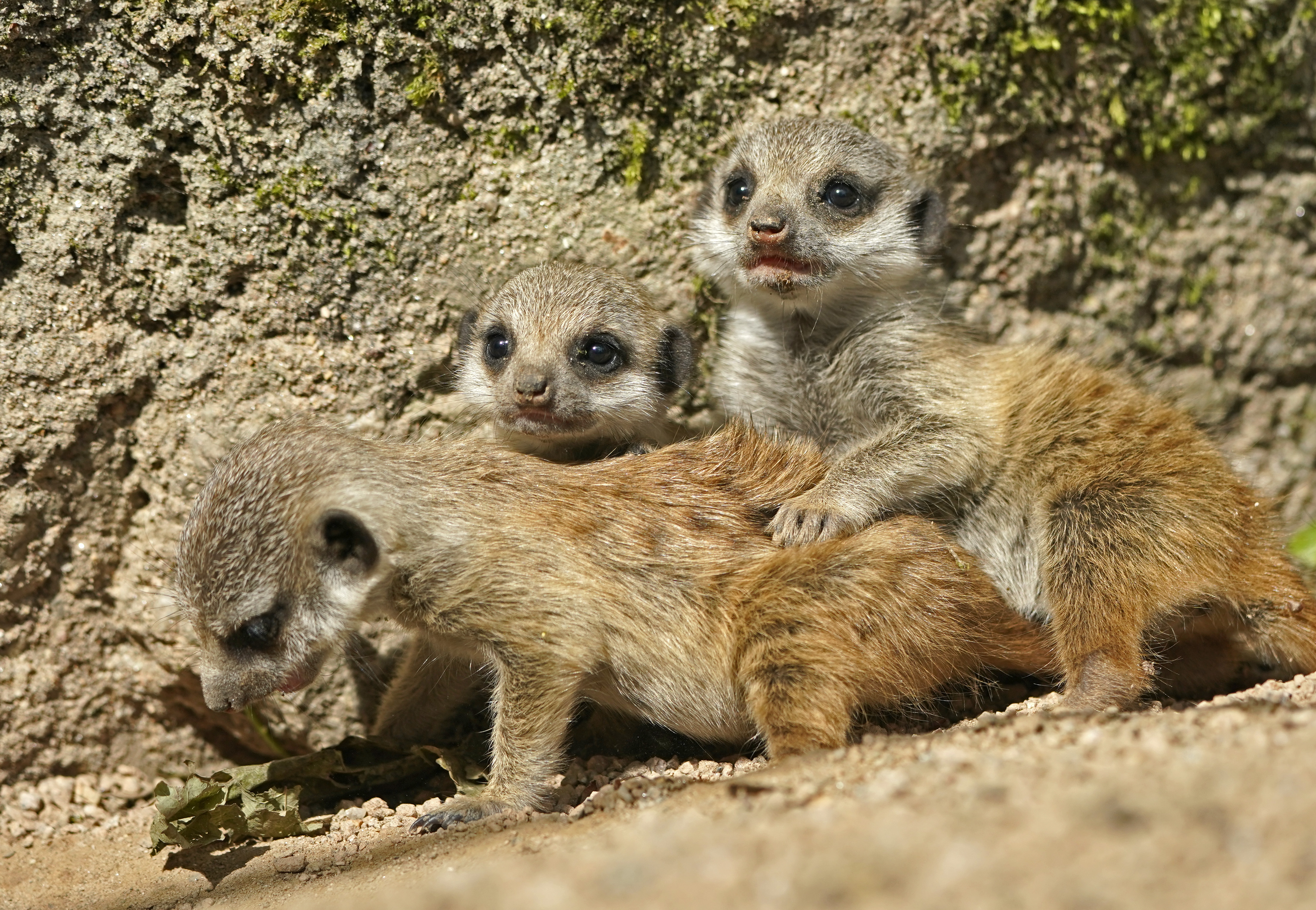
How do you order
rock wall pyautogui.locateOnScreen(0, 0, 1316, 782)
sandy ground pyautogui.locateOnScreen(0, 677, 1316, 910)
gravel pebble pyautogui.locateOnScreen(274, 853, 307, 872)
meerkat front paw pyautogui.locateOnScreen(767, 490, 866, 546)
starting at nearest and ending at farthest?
sandy ground pyautogui.locateOnScreen(0, 677, 1316, 910), gravel pebble pyautogui.locateOnScreen(274, 853, 307, 872), meerkat front paw pyautogui.locateOnScreen(767, 490, 866, 546), rock wall pyautogui.locateOnScreen(0, 0, 1316, 782)

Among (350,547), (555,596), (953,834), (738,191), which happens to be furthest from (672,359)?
(953,834)

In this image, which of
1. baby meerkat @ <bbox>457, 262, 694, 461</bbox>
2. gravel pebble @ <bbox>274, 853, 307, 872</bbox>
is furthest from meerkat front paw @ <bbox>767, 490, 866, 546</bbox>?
gravel pebble @ <bbox>274, 853, 307, 872</bbox>

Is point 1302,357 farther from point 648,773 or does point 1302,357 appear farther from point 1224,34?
point 648,773

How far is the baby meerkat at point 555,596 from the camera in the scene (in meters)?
3.22

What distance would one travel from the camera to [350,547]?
3270mm

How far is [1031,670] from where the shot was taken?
12.4 feet

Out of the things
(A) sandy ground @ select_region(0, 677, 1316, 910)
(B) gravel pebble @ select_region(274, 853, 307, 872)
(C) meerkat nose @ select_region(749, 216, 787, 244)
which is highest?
(C) meerkat nose @ select_region(749, 216, 787, 244)

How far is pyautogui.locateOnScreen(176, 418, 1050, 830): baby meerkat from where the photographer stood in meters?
3.22

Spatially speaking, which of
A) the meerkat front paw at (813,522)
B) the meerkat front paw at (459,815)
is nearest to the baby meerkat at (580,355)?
the meerkat front paw at (813,522)

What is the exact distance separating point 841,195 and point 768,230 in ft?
1.49

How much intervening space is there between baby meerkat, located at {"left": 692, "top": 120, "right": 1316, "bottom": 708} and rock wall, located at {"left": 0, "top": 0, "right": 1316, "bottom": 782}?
0.35 metres

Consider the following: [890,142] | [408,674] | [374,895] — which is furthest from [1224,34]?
[374,895]

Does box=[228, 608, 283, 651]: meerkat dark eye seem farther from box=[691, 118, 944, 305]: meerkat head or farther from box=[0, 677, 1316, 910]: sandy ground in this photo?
box=[691, 118, 944, 305]: meerkat head

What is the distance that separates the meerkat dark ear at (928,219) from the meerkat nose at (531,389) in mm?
1516
